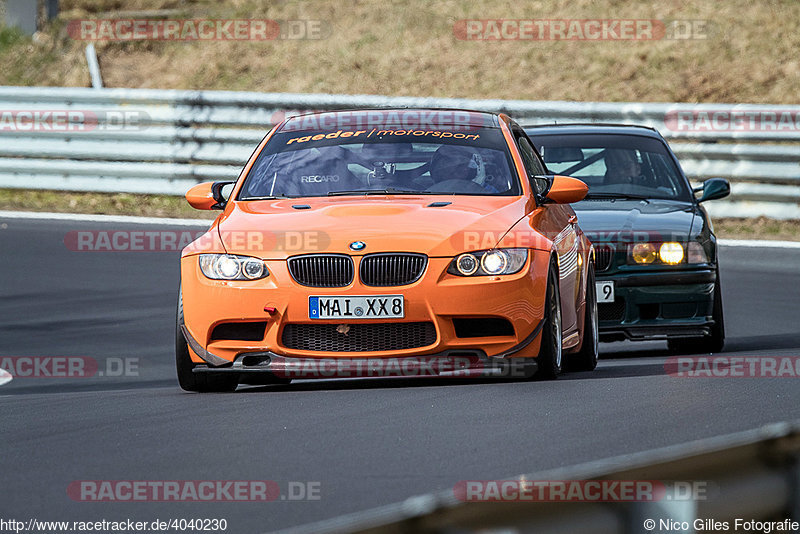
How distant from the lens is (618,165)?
11172 millimetres

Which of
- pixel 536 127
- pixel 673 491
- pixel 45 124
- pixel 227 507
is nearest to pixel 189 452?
pixel 227 507

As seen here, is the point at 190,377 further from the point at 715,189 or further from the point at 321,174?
the point at 715,189

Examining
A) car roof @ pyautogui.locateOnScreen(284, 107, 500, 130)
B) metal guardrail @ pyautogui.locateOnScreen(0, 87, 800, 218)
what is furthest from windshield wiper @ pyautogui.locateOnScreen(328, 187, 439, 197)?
metal guardrail @ pyautogui.locateOnScreen(0, 87, 800, 218)

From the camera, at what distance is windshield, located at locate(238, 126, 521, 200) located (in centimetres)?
832

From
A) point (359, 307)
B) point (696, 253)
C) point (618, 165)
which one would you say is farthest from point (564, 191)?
point (618, 165)

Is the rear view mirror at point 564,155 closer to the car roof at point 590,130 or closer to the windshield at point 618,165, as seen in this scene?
the windshield at point 618,165

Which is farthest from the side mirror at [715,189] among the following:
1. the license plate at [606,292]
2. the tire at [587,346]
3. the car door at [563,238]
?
the tire at [587,346]

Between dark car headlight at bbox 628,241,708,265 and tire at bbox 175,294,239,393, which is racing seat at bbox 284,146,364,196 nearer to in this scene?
tire at bbox 175,294,239,393

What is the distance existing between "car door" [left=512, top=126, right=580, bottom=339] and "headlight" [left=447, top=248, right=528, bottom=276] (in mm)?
404

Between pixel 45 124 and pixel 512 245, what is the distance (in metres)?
12.2

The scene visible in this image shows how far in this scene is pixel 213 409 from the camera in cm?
703

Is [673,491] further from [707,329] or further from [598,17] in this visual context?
[598,17]

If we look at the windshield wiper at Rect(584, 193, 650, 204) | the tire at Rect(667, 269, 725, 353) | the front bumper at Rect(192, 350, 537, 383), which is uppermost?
the windshield wiper at Rect(584, 193, 650, 204)

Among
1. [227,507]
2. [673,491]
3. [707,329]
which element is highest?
[673,491]
